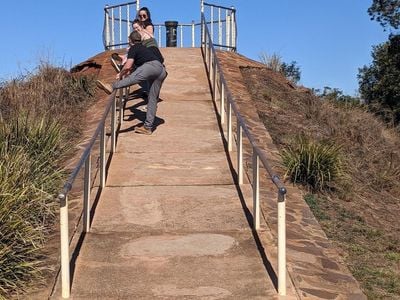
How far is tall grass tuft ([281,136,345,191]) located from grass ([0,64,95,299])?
334 cm

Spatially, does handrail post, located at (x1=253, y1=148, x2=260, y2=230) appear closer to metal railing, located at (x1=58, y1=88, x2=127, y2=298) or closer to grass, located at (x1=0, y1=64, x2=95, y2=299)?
metal railing, located at (x1=58, y1=88, x2=127, y2=298)

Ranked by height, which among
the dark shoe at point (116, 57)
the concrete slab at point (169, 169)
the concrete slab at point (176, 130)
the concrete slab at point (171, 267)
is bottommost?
the concrete slab at point (171, 267)

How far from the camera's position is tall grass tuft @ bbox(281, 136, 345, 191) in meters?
9.43

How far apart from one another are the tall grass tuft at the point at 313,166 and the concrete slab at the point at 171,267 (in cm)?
260

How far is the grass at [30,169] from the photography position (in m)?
5.79

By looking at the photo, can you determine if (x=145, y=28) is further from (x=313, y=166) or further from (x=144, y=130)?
(x=313, y=166)

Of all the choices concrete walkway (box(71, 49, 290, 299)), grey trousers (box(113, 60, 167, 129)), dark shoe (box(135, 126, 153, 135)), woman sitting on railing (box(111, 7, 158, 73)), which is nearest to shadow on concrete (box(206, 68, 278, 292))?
concrete walkway (box(71, 49, 290, 299))

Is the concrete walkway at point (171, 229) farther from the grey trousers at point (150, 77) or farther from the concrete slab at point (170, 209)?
the grey trousers at point (150, 77)

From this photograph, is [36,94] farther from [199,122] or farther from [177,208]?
[177,208]

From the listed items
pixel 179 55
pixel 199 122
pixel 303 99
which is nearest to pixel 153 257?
pixel 199 122

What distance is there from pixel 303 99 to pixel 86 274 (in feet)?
33.7

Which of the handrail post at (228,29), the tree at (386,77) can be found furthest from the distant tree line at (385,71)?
the handrail post at (228,29)

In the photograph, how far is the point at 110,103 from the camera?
954 cm

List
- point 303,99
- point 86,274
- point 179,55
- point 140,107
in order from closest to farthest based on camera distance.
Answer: point 86,274
point 140,107
point 303,99
point 179,55
